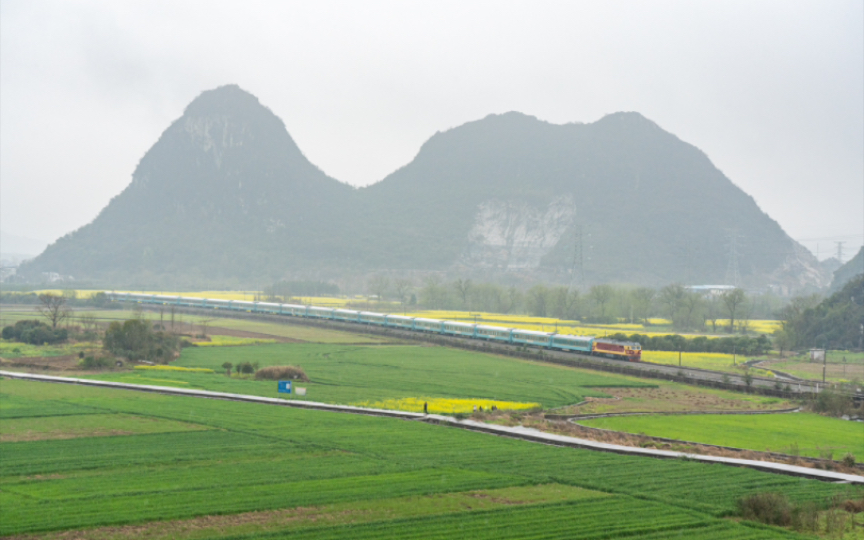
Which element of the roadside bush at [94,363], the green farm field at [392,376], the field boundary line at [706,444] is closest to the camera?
the field boundary line at [706,444]

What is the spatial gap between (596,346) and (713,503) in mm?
44866

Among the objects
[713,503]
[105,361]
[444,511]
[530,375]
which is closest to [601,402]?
[530,375]

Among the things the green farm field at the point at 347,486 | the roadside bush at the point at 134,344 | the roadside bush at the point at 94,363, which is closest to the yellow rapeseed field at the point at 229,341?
the roadside bush at the point at 134,344

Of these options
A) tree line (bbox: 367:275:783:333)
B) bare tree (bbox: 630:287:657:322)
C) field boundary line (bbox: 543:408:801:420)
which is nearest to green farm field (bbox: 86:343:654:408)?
field boundary line (bbox: 543:408:801:420)

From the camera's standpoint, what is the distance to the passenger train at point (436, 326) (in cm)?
6469

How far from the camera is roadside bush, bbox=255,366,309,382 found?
149 ft

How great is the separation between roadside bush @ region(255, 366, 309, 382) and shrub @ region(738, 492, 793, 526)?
28.6m

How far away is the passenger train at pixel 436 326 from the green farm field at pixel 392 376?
7.39 m

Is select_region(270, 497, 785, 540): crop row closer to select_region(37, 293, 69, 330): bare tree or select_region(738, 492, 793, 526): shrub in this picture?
select_region(738, 492, 793, 526): shrub

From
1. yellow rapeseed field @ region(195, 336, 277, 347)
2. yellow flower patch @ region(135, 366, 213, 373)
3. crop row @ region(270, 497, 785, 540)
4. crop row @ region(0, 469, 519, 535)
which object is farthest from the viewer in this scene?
yellow rapeseed field @ region(195, 336, 277, 347)

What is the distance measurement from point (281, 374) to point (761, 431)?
2521cm

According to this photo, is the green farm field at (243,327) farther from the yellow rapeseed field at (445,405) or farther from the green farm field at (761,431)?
the green farm field at (761,431)

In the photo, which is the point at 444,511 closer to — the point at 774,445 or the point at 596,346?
the point at 774,445

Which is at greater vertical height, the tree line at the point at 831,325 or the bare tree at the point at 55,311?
Answer: the tree line at the point at 831,325
